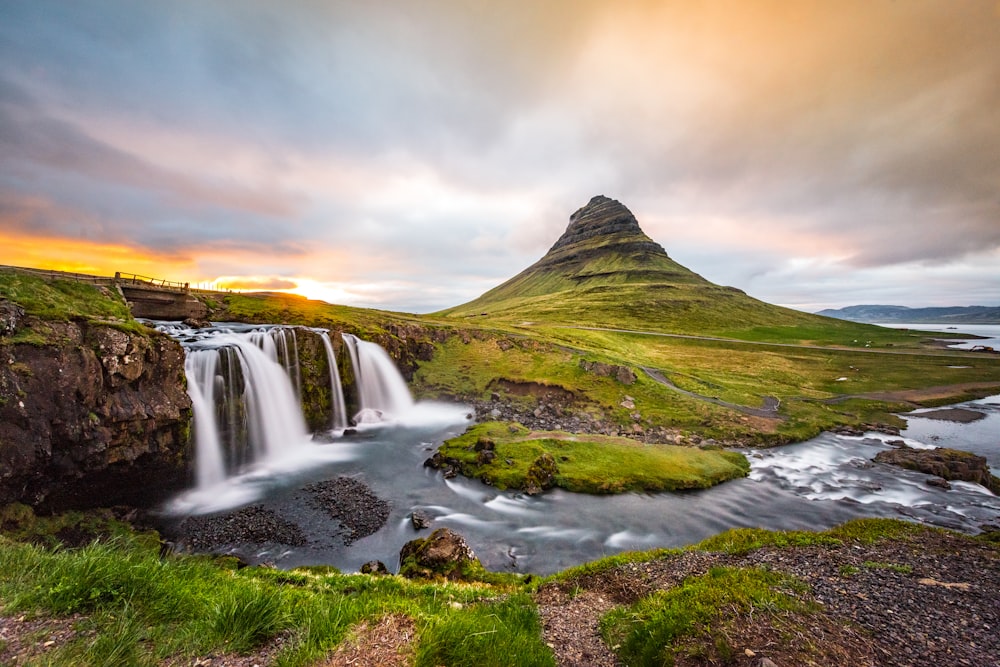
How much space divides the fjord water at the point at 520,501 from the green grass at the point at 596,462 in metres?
1.05

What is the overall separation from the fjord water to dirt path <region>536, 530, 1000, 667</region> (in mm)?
7986

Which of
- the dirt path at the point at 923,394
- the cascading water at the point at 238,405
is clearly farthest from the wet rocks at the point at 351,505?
the dirt path at the point at 923,394

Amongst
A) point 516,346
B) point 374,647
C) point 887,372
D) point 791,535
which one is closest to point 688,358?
point 887,372

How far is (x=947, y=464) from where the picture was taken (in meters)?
30.9

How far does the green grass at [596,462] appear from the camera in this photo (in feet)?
89.9

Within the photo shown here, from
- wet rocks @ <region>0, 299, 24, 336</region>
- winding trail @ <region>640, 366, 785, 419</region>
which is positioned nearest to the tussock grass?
wet rocks @ <region>0, 299, 24, 336</region>

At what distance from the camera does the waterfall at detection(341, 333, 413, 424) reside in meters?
43.6

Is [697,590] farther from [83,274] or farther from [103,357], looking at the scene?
[83,274]

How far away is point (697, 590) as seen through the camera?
1023cm

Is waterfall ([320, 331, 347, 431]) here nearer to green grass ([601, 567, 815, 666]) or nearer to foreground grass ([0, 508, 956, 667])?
foreground grass ([0, 508, 956, 667])

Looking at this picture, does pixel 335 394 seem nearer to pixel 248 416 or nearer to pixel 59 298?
pixel 248 416

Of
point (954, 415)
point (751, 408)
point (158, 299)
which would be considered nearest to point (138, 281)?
point (158, 299)

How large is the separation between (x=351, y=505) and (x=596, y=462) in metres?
A: 18.0

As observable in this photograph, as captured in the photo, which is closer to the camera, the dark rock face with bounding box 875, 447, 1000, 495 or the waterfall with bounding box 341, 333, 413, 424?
the dark rock face with bounding box 875, 447, 1000, 495
